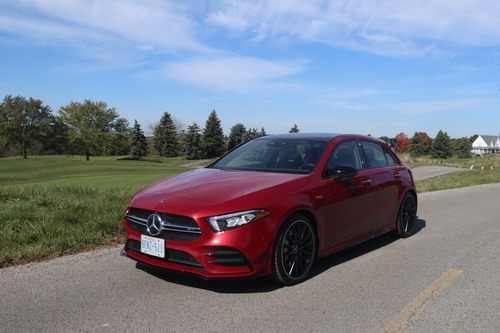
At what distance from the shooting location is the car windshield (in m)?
5.01

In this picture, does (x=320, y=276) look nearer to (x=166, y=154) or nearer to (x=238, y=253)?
(x=238, y=253)

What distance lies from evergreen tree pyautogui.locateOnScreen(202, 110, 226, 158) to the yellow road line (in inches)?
3014

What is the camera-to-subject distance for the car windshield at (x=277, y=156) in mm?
5008

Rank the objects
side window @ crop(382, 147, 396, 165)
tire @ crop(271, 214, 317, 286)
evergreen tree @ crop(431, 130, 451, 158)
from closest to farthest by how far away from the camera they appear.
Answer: tire @ crop(271, 214, 317, 286), side window @ crop(382, 147, 396, 165), evergreen tree @ crop(431, 130, 451, 158)

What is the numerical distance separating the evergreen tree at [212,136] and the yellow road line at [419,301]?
76.6 meters

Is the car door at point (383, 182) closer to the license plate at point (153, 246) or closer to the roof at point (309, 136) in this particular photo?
the roof at point (309, 136)

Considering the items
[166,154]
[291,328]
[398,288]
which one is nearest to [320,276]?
[398,288]

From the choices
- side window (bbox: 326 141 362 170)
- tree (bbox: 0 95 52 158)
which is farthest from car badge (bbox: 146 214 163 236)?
tree (bbox: 0 95 52 158)

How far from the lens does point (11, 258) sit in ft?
16.3

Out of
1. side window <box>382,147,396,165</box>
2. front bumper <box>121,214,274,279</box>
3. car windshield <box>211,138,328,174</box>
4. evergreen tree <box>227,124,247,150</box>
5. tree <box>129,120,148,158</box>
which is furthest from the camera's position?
evergreen tree <box>227,124,247,150</box>

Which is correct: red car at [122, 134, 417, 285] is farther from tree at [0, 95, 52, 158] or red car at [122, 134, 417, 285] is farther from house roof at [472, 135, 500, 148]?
house roof at [472, 135, 500, 148]

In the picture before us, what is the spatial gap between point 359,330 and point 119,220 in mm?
4340

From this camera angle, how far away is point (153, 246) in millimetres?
4039

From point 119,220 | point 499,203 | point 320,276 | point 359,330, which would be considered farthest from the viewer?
point 499,203
